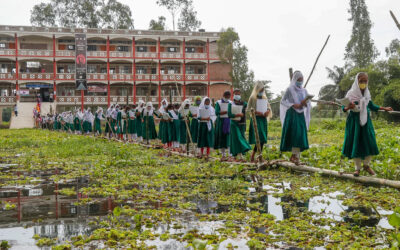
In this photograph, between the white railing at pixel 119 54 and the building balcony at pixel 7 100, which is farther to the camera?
the white railing at pixel 119 54

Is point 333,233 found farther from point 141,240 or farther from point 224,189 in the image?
point 224,189

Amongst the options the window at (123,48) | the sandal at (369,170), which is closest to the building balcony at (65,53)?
the window at (123,48)

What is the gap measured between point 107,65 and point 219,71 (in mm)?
13541

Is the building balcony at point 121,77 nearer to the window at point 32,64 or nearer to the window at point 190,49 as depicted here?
the window at point 190,49

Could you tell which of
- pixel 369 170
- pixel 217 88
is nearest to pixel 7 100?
pixel 217 88

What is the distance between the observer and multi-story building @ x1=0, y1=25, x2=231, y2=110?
44.8 meters

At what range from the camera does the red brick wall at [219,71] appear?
50250 millimetres

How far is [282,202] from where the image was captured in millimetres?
5516

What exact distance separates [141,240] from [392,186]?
13.4 feet

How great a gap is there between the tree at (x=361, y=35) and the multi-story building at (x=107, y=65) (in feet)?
52.2

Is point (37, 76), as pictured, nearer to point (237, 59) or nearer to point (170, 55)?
point (170, 55)

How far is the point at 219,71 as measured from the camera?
5050 cm

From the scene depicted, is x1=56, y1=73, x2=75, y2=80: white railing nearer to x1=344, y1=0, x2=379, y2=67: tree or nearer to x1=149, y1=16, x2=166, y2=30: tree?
x1=149, y1=16, x2=166, y2=30: tree

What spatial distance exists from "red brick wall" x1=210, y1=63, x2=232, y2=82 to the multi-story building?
0.40 ft
